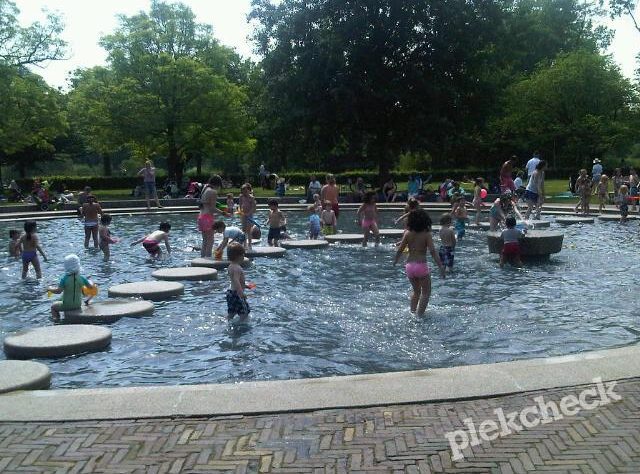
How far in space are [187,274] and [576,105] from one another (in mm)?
49090

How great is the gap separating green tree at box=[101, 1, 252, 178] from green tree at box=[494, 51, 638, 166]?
23.0m

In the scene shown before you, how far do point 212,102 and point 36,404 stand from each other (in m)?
38.3

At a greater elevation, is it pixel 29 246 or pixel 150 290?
pixel 29 246

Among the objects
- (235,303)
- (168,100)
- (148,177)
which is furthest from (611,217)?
(168,100)

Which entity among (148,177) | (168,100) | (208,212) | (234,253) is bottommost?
(234,253)

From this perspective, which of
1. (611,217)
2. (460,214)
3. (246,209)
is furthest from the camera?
(611,217)

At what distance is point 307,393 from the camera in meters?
5.82

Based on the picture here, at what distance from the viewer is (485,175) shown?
57.1 m

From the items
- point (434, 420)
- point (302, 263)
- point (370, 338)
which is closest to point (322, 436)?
point (434, 420)

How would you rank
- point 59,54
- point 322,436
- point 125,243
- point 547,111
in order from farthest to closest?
point 547,111, point 59,54, point 125,243, point 322,436

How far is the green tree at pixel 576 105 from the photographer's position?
53.5 meters

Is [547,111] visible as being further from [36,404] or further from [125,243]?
[36,404]

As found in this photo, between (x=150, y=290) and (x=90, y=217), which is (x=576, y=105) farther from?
(x=150, y=290)

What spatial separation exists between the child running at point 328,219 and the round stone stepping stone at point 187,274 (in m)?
7.03
